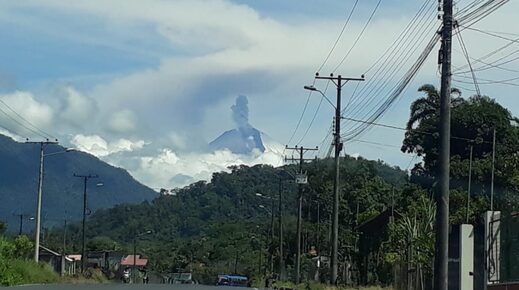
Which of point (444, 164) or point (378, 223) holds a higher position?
point (444, 164)

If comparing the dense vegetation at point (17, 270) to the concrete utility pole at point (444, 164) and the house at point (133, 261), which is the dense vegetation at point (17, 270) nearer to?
the concrete utility pole at point (444, 164)

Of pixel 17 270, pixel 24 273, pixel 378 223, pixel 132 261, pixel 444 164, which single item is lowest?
pixel 132 261

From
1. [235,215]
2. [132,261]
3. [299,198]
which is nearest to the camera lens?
[299,198]

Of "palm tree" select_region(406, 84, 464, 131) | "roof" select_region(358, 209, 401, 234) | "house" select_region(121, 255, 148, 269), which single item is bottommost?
"house" select_region(121, 255, 148, 269)

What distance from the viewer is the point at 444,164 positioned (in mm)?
24047

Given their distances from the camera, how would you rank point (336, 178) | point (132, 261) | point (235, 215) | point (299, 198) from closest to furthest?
1. point (336, 178)
2. point (299, 198)
3. point (132, 261)
4. point (235, 215)

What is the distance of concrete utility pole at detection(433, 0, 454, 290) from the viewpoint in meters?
23.6

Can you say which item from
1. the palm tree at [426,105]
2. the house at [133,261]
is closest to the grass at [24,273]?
the palm tree at [426,105]

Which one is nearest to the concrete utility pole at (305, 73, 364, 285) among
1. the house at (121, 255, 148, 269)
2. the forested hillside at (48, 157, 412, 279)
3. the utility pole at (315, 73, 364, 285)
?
the utility pole at (315, 73, 364, 285)

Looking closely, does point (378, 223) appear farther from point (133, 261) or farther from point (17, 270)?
Answer: point (133, 261)

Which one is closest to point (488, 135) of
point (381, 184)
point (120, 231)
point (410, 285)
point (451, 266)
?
point (381, 184)

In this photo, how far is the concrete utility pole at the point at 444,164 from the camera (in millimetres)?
23625

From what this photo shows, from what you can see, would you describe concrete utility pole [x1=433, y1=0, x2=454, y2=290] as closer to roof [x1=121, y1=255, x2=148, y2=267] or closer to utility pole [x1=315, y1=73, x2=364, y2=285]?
utility pole [x1=315, y1=73, x2=364, y2=285]

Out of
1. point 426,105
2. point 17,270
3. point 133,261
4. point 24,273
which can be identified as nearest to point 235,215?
point 133,261
